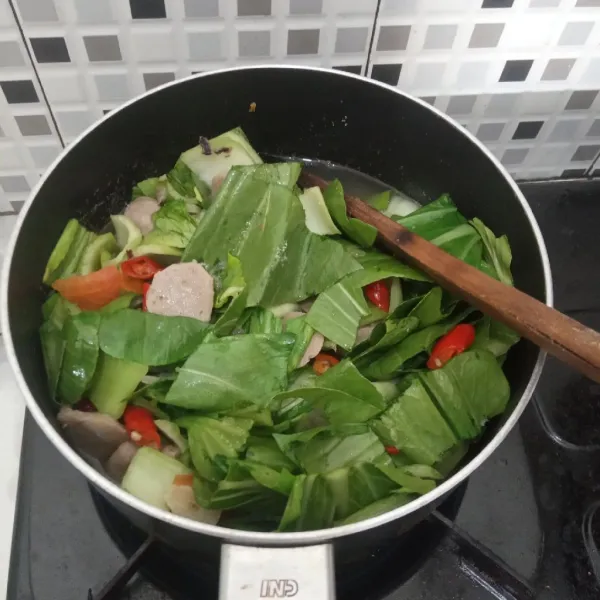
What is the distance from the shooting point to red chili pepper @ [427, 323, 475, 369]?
32.4 inches

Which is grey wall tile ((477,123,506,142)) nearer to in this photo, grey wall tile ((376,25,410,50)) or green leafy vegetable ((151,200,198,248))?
grey wall tile ((376,25,410,50))

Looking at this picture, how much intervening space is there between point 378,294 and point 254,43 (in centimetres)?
37

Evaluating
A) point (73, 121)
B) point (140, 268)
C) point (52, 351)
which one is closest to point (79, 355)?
point (52, 351)

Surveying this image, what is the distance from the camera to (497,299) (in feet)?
Result: 2.41

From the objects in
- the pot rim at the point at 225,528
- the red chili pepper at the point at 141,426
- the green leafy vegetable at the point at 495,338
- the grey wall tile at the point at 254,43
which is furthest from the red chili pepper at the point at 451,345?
the grey wall tile at the point at 254,43

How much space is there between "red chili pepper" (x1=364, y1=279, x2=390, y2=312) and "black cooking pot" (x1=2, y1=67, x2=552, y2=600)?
167 mm

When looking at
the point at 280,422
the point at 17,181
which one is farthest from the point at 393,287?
the point at 17,181

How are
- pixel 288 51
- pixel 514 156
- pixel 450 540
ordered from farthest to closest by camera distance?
pixel 514 156
pixel 288 51
pixel 450 540

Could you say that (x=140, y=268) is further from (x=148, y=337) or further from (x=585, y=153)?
(x=585, y=153)

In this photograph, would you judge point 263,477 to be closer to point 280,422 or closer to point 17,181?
point 280,422

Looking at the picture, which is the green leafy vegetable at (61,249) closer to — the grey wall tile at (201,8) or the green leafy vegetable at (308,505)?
the grey wall tile at (201,8)

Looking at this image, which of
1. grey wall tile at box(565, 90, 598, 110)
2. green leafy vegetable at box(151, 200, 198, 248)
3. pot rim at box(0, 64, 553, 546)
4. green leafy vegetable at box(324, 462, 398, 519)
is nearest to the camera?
pot rim at box(0, 64, 553, 546)

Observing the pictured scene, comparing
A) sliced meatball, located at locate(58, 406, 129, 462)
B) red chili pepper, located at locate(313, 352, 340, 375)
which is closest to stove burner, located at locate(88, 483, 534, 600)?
sliced meatball, located at locate(58, 406, 129, 462)

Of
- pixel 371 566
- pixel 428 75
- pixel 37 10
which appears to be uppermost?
pixel 37 10
